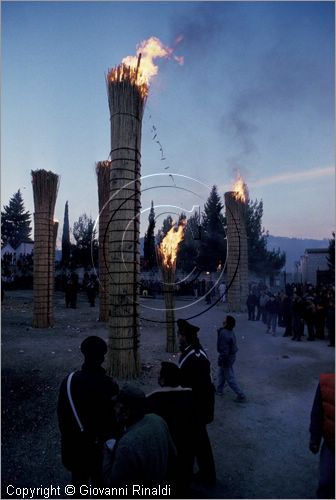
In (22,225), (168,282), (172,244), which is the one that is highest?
(22,225)

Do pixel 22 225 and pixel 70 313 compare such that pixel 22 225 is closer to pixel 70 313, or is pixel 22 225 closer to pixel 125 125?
pixel 70 313

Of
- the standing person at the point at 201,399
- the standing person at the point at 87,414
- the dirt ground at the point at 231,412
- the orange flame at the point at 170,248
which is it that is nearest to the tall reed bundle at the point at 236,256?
the dirt ground at the point at 231,412

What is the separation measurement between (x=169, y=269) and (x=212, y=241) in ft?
91.4

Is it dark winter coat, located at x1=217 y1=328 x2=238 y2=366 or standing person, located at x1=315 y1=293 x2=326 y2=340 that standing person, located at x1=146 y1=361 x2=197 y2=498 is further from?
standing person, located at x1=315 y1=293 x2=326 y2=340

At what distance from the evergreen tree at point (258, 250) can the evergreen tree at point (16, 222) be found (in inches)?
1409

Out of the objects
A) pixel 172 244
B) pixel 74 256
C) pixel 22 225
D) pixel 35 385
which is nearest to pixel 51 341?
pixel 35 385

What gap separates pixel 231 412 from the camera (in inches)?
231

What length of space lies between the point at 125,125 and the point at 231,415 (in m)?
5.69

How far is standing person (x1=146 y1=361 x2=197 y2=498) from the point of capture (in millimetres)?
3146

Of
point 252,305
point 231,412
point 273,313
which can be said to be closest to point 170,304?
point 231,412

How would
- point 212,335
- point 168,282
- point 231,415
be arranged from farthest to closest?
point 212,335 < point 168,282 < point 231,415

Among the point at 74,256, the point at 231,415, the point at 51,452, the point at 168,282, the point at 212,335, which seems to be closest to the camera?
the point at 51,452

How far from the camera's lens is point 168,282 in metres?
9.26

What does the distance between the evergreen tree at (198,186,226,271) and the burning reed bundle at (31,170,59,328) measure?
2348 cm
